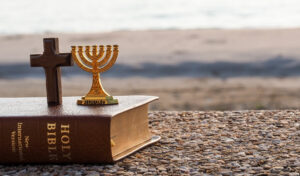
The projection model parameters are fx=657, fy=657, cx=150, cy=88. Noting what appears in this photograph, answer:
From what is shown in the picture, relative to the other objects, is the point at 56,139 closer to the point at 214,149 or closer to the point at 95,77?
the point at 95,77

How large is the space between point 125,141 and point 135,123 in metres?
0.21

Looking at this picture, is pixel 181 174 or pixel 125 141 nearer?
pixel 181 174

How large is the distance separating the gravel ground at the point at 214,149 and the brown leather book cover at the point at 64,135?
3.1 inches

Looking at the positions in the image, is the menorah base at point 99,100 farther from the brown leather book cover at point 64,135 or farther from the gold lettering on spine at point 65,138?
the gold lettering on spine at point 65,138

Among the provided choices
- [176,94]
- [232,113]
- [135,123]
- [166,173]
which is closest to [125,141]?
[135,123]

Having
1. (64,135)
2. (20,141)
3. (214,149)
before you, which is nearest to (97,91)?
(64,135)

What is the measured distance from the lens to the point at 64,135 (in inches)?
175

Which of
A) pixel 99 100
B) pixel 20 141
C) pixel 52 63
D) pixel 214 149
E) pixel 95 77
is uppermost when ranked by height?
pixel 52 63

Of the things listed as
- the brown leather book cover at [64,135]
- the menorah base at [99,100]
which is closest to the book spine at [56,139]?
the brown leather book cover at [64,135]

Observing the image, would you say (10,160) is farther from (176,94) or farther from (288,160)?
(176,94)

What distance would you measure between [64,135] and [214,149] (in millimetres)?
1162

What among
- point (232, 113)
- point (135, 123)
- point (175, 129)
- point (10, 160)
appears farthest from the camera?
point (232, 113)

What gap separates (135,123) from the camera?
195 inches

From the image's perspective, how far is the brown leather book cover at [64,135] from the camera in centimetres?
442
